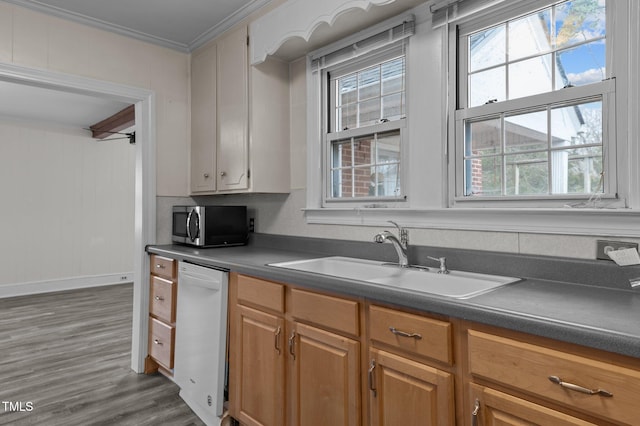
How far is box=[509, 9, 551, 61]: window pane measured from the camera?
1.63 metres

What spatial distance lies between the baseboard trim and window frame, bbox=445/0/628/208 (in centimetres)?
583

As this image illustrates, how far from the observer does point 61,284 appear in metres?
5.64

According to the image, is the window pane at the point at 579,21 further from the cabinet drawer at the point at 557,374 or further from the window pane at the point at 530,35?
the cabinet drawer at the point at 557,374

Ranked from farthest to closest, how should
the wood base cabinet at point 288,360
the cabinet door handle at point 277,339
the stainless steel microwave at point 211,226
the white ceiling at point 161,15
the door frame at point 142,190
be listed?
1. the door frame at point 142,190
2. the stainless steel microwave at point 211,226
3. the white ceiling at point 161,15
4. the cabinet door handle at point 277,339
5. the wood base cabinet at point 288,360

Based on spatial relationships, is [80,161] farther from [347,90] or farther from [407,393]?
[407,393]

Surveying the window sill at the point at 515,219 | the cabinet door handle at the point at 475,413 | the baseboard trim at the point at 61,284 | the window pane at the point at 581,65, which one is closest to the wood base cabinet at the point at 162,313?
the window sill at the point at 515,219

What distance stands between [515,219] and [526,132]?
391 millimetres

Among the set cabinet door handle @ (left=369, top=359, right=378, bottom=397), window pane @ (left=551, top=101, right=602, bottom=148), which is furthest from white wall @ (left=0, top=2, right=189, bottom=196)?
window pane @ (left=551, top=101, right=602, bottom=148)

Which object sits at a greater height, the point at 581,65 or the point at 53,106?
the point at 53,106

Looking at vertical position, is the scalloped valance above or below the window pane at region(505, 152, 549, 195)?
above

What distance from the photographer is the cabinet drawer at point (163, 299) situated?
8.38ft

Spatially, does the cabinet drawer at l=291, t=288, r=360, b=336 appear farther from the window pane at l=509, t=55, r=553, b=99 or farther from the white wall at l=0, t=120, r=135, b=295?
the white wall at l=0, t=120, r=135, b=295

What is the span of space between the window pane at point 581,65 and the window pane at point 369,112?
3.07ft

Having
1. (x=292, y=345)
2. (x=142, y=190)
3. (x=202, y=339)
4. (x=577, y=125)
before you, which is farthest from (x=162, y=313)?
(x=577, y=125)
